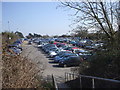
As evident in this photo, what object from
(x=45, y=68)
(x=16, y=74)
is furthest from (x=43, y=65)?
(x=16, y=74)

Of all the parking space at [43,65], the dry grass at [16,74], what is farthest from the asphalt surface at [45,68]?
the dry grass at [16,74]

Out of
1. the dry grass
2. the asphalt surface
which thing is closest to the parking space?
the asphalt surface

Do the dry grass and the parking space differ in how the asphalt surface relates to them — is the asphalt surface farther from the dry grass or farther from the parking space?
the dry grass

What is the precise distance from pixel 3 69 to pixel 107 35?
850 cm

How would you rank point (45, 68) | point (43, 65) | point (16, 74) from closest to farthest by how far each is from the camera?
point (16, 74)
point (43, 65)
point (45, 68)

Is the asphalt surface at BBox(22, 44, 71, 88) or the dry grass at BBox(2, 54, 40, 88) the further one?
the asphalt surface at BBox(22, 44, 71, 88)

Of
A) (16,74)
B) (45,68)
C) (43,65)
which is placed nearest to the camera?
(16,74)

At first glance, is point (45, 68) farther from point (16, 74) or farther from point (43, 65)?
point (16, 74)

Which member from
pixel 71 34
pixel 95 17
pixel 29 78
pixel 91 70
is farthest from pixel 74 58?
pixel 29 78

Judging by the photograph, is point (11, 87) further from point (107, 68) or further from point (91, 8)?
point (91, 8)

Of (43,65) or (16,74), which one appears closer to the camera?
(16,74)

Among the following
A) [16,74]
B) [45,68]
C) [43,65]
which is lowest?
[45,68]

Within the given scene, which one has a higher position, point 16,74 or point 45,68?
point 16,74

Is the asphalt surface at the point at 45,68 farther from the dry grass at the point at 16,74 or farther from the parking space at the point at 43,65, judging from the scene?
the dry grass at the point at 16,74
